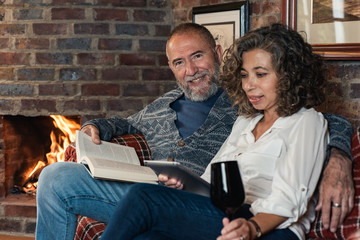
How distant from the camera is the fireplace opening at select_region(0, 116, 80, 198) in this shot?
10.6 ft

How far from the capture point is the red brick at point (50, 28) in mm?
2973

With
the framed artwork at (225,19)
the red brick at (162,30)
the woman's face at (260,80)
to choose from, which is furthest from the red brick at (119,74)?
the woman's face at (260,80)

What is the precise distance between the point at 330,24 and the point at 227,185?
3.93 ft

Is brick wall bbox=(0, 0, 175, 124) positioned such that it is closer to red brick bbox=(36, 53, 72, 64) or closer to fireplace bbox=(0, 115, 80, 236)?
red brick bbox=(36, 53, 72, 64)

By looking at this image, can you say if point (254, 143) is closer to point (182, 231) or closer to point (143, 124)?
point (182, 231)

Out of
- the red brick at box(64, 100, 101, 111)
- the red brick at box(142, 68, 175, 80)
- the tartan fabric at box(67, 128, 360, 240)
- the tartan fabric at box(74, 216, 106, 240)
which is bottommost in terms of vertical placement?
the tartan fabric at box(74, 216, 106, 240)

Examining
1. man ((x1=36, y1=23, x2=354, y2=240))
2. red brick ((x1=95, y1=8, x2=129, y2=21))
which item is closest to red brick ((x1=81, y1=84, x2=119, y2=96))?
red brick ((x1=95, y1=8, x2=129, y2=21))

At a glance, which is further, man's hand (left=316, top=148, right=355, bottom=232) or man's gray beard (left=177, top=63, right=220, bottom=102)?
man's gray beard (left=177, top=63, right=220, bottom=102)

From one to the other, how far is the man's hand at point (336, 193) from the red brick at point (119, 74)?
166cm

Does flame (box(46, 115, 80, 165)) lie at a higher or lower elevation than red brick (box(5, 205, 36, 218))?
higher

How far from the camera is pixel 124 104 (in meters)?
3.02

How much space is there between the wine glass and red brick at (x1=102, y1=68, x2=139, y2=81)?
72.0 inches

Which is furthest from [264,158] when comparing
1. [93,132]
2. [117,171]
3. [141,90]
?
[141,90]

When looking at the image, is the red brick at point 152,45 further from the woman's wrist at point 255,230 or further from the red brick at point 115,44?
the woman's wrist at point 255,230
